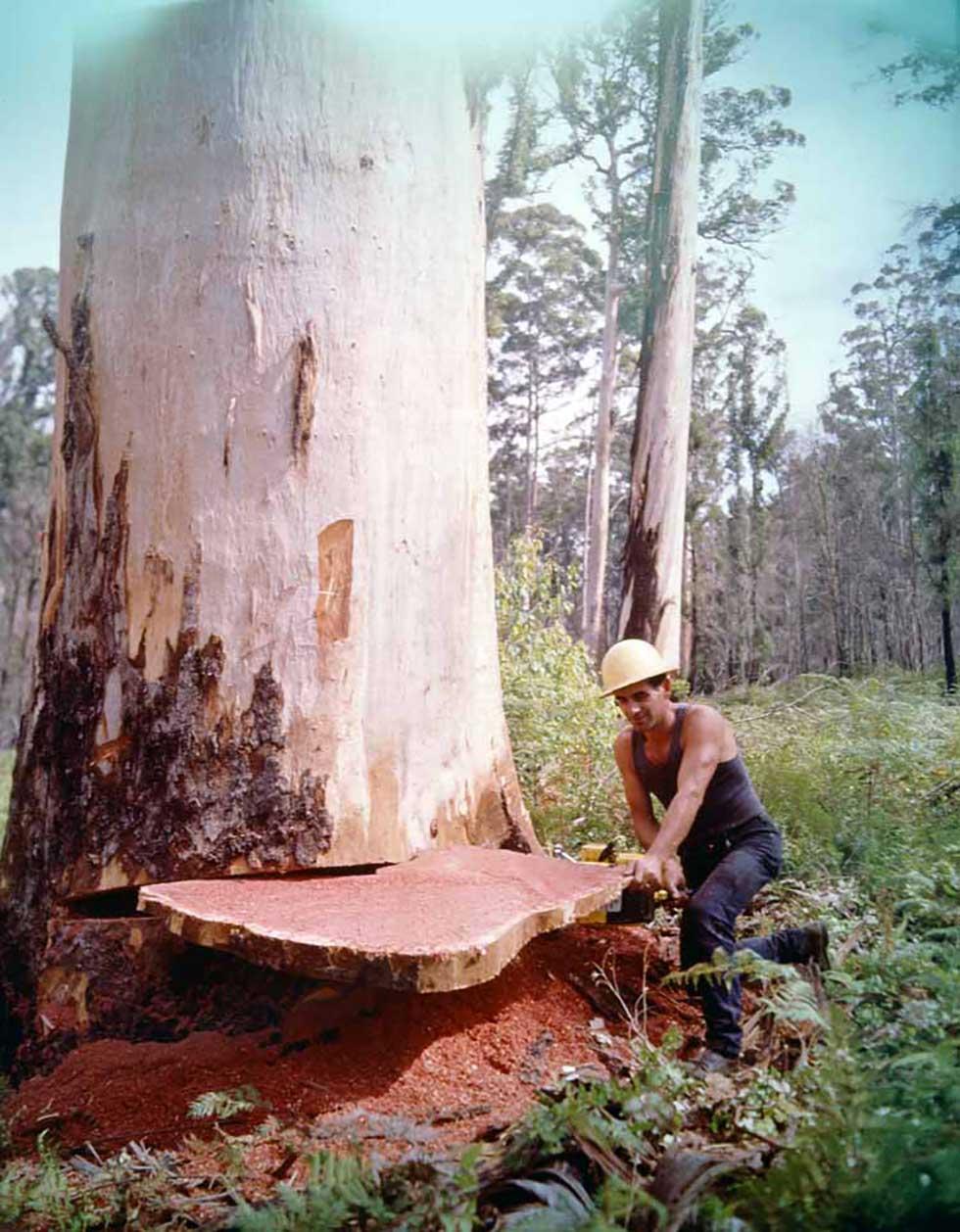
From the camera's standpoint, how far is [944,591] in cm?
356

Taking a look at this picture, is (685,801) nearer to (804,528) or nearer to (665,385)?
(804,528)

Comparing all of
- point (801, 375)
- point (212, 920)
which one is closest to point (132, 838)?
point (212, 920)

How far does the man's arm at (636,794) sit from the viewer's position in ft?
10.7

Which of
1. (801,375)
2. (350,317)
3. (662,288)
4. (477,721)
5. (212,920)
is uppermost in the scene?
(662,288)

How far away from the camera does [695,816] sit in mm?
2955

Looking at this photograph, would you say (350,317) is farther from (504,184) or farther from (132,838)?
(504,184)

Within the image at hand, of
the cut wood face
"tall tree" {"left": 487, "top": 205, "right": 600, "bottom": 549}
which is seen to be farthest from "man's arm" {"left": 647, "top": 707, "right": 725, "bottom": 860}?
"tall tree" {"left": 487, "top": 205, "right": 600, "bottom": 549}

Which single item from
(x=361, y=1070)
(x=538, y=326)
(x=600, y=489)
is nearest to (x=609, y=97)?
(x=361, y=1070)

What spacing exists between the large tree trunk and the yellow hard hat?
48 cm

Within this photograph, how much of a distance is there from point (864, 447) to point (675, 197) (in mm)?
3801

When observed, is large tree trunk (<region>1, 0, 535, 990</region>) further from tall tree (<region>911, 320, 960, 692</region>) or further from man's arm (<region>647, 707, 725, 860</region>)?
tall tree (<region>911, 320, 960, 692</region>)

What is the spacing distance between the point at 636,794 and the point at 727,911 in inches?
23.5

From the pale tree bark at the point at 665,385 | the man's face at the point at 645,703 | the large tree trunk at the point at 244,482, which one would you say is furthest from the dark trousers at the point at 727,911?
the pale tree bark at the point at 665,385

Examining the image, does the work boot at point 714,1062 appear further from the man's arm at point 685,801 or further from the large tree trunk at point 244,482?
the large tree trunk at point 244,482
